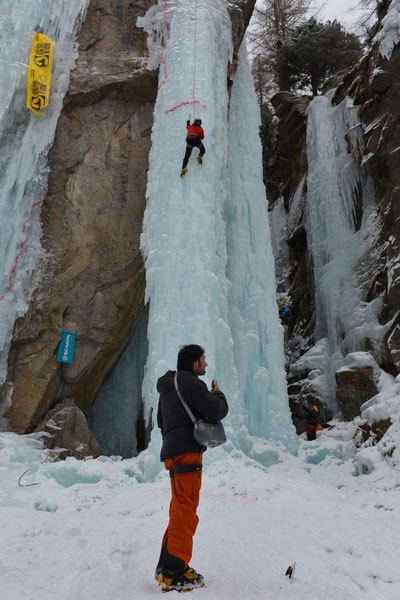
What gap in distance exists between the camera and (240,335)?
834 centimetres

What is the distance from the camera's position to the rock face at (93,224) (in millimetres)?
8234

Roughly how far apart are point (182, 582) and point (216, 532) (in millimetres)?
1149

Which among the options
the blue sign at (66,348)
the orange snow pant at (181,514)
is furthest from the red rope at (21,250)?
the orange snow pant at (181,514)

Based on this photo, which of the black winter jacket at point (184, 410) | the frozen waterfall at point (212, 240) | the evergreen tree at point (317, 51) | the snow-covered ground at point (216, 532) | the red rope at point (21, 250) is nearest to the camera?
the black winter jacket at point (184, 410)

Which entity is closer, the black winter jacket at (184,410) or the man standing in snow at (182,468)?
the man standing in snow at (182,468)

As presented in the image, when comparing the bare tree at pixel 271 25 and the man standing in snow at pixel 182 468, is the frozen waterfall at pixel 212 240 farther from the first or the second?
the bare tree at pixel 271 25

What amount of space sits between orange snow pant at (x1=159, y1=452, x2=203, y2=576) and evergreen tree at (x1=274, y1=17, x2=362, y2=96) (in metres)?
17.7

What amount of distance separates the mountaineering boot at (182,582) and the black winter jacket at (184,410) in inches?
23.9

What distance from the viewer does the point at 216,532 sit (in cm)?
359

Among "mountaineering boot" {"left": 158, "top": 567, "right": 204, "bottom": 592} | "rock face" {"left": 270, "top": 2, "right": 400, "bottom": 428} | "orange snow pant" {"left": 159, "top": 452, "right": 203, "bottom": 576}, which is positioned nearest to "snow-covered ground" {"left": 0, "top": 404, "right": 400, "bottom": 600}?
"mountaineering boot" {"left": 158, "top": 567, "right": 204, "bottom": 592}

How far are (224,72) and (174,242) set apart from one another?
4.56 m

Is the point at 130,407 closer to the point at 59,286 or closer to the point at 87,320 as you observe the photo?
the point at 87,320

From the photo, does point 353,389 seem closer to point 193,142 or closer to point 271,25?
point 193,142

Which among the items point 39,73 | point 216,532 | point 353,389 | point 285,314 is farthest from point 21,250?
point 285,314
